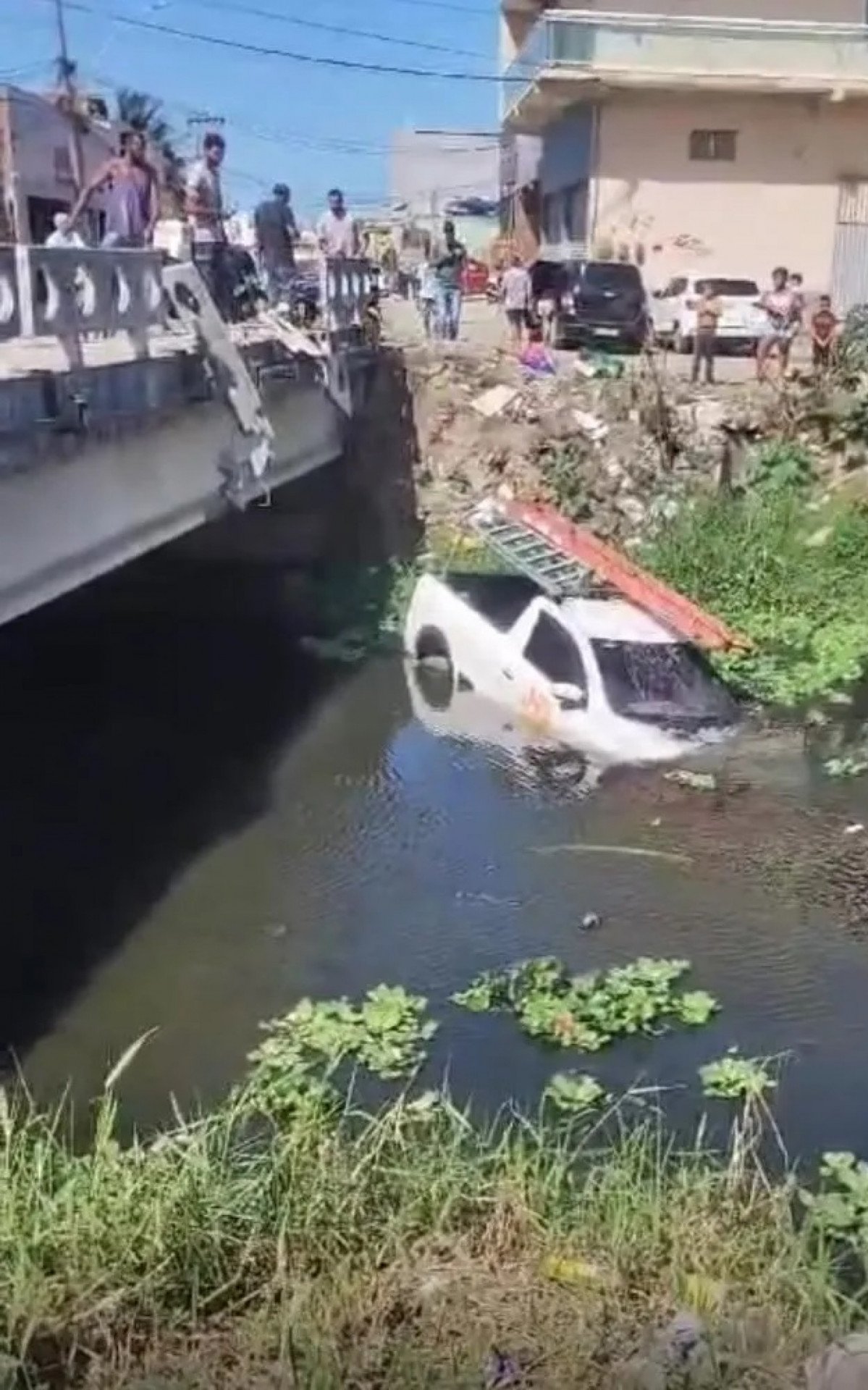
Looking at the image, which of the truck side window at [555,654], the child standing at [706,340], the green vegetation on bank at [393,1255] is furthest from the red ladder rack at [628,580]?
the green vegetation on bank at [393,1255]

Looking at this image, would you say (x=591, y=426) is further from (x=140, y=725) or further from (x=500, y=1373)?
(x=500, y=1373)

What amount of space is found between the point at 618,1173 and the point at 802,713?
10.6m

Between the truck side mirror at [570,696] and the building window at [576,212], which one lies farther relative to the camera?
the building window at [576,212]

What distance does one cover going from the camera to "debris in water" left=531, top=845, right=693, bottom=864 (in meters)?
12.9

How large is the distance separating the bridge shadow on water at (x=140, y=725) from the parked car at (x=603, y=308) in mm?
3502

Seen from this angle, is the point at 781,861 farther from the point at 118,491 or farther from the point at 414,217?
the point at 414,217

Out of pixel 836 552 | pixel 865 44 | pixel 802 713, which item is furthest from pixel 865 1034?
pixel 865 44

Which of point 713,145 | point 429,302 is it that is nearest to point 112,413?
point 429,302

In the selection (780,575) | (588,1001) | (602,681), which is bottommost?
(588,1001)

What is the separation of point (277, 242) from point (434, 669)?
5253 millimetres

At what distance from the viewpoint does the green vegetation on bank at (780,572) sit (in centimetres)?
1764

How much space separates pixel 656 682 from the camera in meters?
15.2

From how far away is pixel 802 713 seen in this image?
16.6 m

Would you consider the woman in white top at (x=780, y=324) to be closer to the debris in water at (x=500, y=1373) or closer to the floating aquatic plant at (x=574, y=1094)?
the floating aquatic plant at (x=574, y=1094)
